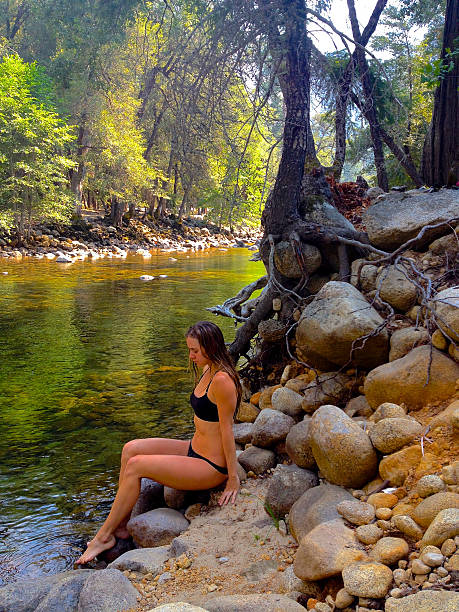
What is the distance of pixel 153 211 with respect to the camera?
3959cm

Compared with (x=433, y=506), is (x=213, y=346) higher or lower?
higher

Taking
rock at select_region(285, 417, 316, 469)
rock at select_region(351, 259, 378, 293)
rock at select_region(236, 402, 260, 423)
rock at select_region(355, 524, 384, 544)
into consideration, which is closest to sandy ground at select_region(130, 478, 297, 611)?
rock at select_region(285, 417, 316, 469)

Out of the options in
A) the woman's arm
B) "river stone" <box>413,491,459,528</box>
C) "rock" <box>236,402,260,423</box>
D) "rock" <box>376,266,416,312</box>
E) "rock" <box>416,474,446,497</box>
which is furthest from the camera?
"rock" <box>236,402,260,423</box>

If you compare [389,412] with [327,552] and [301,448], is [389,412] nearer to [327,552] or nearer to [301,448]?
[301,448]

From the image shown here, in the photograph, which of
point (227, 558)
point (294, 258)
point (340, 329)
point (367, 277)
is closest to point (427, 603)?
point (227, 558)

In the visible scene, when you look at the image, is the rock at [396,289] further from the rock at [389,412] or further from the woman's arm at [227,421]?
the woman's arm at [227,421]

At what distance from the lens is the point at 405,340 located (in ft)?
13.5

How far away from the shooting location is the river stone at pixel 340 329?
4.25m

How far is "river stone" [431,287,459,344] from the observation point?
11.5 feet

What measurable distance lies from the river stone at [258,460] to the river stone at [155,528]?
0.66 metres

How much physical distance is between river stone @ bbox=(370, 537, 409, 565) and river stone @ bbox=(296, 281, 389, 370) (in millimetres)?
2035

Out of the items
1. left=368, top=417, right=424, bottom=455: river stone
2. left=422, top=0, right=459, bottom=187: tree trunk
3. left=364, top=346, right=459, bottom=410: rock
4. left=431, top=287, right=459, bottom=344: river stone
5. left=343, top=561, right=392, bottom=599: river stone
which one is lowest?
left=343, top=561, right=392, bottom=599: river stone

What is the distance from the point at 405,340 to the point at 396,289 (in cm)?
71

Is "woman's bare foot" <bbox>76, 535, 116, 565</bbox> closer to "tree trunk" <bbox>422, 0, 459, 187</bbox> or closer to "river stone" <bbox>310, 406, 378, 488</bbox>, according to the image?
"river stone" <bbox>310, 406, 378, 488</bbox>
